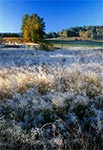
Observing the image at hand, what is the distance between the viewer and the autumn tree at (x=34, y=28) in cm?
4978

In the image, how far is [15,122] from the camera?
16.8 ft

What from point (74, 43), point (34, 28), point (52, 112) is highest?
point (34, 28)

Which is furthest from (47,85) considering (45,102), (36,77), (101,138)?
(101,138)

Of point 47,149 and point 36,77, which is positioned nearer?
point 47,149

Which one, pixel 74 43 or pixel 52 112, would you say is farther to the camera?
pixel 74 43

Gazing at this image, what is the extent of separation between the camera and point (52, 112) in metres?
5.47

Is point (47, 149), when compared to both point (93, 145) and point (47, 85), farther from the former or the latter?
point (47, 85)

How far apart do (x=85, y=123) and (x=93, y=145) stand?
28.3 inches

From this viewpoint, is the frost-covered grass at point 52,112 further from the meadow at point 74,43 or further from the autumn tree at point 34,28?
the autumn tree at point 34,28

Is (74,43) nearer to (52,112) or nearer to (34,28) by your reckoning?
(34,28)

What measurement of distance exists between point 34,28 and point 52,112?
1788 inches

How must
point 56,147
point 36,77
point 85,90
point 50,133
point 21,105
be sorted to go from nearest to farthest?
point 56,147 → point 50,133 → point 21,105 → point 85,90 → point 36,77

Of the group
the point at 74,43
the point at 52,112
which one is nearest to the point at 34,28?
the point at 74,43

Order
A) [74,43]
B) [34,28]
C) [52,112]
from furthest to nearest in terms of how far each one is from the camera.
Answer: [74,43], [34,28], [52,112]
